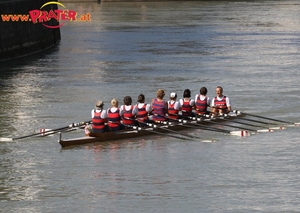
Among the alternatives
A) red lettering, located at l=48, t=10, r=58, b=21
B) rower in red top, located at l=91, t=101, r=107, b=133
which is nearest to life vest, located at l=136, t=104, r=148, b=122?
rower in red top, located at l=91, t=101, r=107, b=133

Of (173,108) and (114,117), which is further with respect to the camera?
(173,108)

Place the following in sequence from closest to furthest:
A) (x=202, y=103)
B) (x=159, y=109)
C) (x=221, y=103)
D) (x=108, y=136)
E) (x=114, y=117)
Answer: (x=108, y=136)
(x=114, y=117)
(x=159, y=109)
(x=202, y=103)
(x=221, y=103)

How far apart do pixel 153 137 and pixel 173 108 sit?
1.85 metres

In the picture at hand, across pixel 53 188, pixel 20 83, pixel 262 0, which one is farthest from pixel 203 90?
pixel 262 0

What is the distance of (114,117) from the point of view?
33.8 metres

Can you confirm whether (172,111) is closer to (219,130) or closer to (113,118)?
(219,130)

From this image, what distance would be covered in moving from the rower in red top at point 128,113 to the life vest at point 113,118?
459 mm

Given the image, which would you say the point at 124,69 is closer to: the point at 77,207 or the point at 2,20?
the point at 2,20

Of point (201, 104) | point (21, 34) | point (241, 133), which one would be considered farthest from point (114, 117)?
point (21, 34)

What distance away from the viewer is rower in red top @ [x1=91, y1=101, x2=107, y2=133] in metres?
33.1

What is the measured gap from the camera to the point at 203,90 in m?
37.1

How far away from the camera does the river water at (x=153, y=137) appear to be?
27281mm

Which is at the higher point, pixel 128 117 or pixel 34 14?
pixel 34 14

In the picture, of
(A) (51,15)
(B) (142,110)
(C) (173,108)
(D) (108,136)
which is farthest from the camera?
(A) (51,15)
